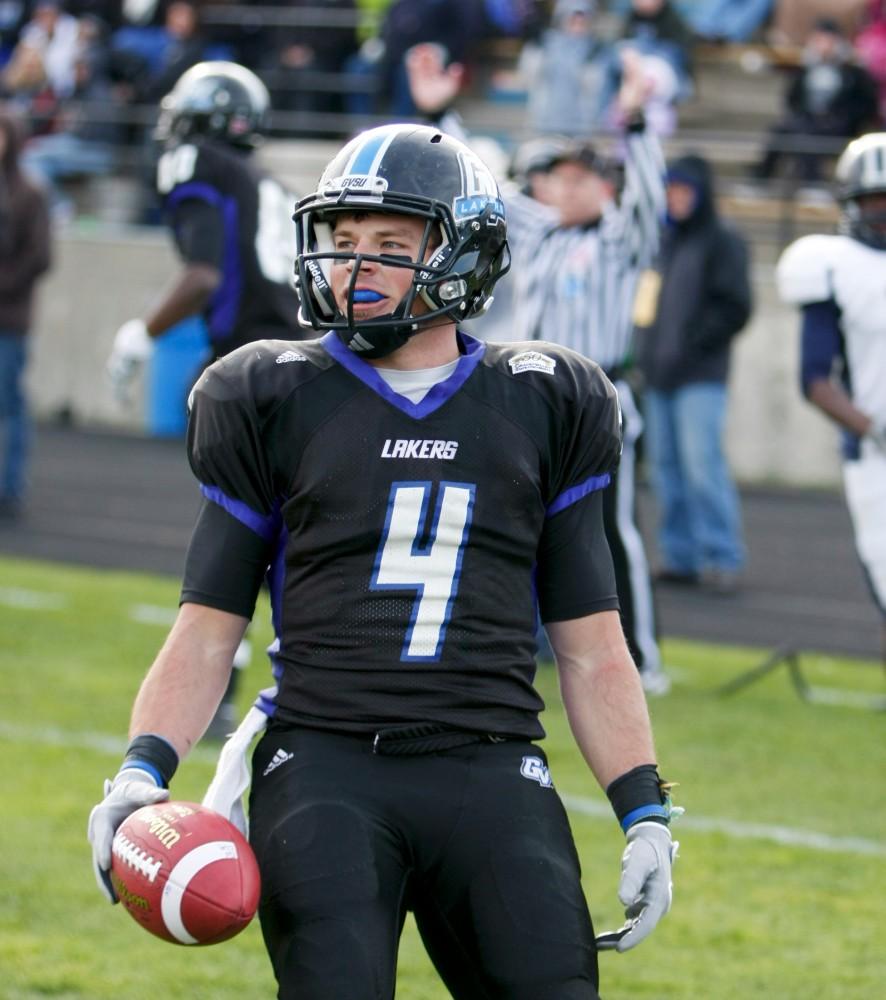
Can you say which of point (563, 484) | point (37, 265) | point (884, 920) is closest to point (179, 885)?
point (563, 484)

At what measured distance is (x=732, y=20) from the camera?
16.5m

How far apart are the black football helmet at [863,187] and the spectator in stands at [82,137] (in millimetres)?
11853

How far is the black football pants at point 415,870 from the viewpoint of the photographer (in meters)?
2.82

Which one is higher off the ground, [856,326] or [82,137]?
[856,326]

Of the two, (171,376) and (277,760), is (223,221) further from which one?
(171,376)

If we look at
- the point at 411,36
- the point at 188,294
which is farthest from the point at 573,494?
the point at 411,36

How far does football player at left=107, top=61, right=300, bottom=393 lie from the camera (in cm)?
670

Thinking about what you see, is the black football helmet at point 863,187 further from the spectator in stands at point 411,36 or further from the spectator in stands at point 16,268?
the spectator in stands at point 411,36

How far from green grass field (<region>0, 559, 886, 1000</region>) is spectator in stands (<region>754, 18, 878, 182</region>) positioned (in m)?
6.55

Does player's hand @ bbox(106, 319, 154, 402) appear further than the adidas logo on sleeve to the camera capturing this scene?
Yes

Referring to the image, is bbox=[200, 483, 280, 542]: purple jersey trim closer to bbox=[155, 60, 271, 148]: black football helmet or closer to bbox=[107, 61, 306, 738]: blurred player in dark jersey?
bbox=[107, 61, 306, 738]: blurred player in dark jersey

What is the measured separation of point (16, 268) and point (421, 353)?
906 centimetres

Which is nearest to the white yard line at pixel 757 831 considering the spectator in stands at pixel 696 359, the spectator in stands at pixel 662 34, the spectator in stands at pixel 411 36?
the spectator in stands at pixel 696 359

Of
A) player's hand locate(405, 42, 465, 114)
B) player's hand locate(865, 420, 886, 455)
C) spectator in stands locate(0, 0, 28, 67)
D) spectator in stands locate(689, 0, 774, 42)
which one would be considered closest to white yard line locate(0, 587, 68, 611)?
player's hand locate(405, 42, 465, 114)
